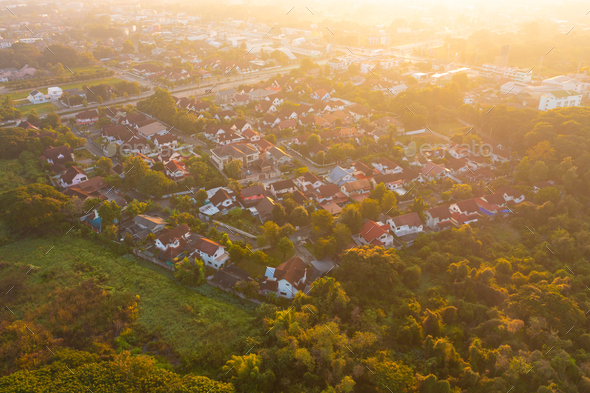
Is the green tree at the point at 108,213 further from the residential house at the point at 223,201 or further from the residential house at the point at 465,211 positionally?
the residential house at the point at 465,211

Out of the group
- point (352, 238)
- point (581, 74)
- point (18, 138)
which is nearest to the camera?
point (352, 238)

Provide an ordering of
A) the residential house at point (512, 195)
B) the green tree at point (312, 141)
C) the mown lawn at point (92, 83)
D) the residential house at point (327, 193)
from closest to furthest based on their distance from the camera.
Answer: the residential house at point (512, 195)
the residential house at point (327, 193)
the green tree at point (312, 141)
the mown lawn at point (92, 83)

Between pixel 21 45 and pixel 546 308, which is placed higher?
pixel 21 45

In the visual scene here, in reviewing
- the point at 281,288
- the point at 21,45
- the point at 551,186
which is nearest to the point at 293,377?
the point at 281,288

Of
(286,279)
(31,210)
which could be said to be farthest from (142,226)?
(286,279)

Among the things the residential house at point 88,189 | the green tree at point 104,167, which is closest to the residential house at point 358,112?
the green tree at point 104,167

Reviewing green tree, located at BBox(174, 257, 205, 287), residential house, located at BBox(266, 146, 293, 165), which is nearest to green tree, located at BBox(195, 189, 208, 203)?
green tree, located at BBox(174, 257, 205, 287)

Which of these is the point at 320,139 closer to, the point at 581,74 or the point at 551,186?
the point at 551,186
